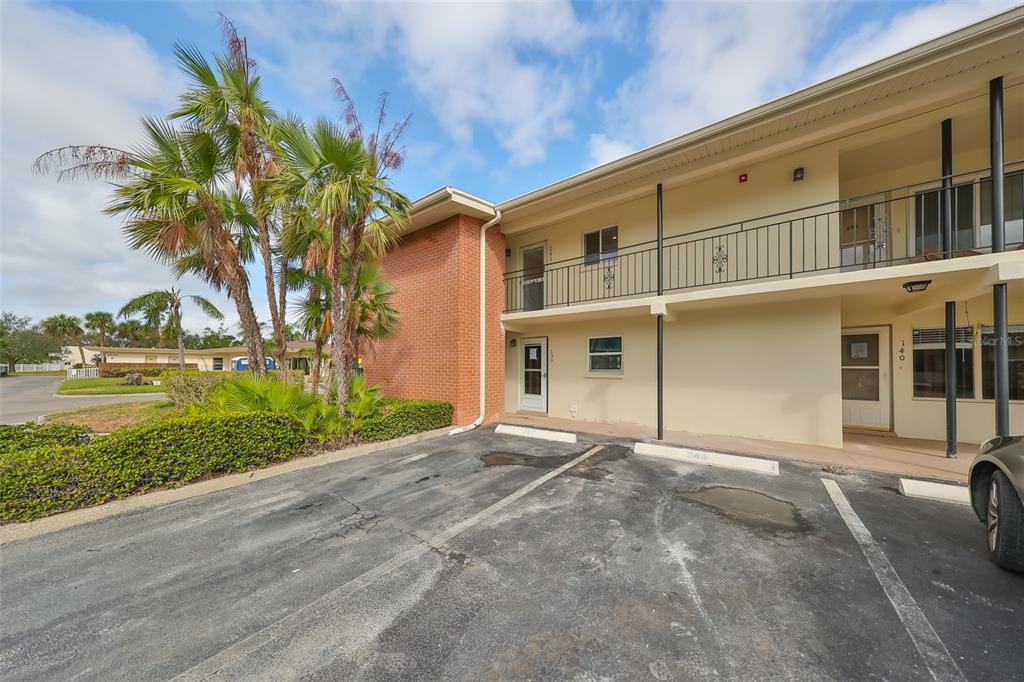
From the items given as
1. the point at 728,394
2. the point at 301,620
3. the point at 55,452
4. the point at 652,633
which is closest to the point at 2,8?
the point at 55,452

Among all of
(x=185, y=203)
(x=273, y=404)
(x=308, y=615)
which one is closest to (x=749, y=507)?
(x=308, y=615)

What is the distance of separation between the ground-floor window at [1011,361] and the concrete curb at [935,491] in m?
3.82

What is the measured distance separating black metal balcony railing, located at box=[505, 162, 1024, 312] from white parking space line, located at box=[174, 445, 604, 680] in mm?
7053

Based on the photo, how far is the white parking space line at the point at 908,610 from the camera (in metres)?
2.16

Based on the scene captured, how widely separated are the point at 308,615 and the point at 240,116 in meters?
9.25

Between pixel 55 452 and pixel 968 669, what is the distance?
829 centimetres

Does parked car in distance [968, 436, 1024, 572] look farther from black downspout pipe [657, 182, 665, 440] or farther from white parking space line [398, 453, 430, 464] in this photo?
white parking space line [398, 453, 430, 464]

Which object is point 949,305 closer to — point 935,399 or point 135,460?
point 935,399

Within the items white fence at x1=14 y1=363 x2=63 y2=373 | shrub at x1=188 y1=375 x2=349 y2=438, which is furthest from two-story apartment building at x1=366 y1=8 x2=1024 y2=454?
white fence at x1=14 y1=363 x2=63 y2=373

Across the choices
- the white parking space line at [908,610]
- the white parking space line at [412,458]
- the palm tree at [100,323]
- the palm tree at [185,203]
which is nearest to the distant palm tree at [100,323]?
the palm tree at [100,323]

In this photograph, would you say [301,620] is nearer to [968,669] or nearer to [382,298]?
[968,669]

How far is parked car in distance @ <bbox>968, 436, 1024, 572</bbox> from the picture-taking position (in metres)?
2.95

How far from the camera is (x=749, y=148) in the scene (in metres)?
6.70

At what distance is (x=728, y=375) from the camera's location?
7824 millimetres
